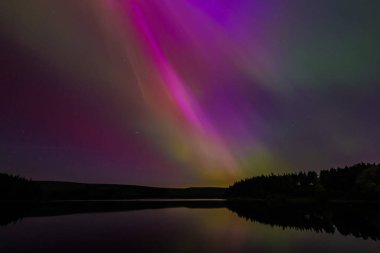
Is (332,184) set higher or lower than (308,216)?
higher

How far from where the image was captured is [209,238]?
125 ft

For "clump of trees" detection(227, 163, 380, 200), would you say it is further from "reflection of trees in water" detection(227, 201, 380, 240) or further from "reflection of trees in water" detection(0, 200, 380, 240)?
"reflection of trees in water" detection(227, 201, 380, 240)

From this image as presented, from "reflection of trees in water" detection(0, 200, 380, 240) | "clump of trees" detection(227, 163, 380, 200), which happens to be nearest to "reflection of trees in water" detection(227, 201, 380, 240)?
"reflection of trees in water" detection(0, 200, 380, 240)

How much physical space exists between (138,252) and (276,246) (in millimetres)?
11523

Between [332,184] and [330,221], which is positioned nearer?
[330,221]

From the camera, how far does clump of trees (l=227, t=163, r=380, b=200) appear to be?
133 metres

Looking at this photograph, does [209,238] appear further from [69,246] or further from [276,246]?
[69,246]

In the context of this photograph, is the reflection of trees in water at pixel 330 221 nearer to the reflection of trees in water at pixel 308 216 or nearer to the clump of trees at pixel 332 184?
the reflection of trees in water at pixel 308 216

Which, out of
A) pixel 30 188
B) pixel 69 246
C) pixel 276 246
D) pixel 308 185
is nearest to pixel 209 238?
pixel 276 246

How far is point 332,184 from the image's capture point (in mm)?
160125

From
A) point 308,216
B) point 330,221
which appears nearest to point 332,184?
point 308,216

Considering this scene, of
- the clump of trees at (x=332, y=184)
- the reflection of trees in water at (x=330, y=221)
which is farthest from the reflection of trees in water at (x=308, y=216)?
the clump of trees at (x=332, y=184)

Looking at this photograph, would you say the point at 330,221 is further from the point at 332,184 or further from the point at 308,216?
the point at 332,184

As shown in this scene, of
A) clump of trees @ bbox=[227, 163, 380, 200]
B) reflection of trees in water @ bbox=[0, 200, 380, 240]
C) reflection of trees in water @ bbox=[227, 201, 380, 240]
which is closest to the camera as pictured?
reflection of trees in water @ bbox=[227, 201, 380, 240]
